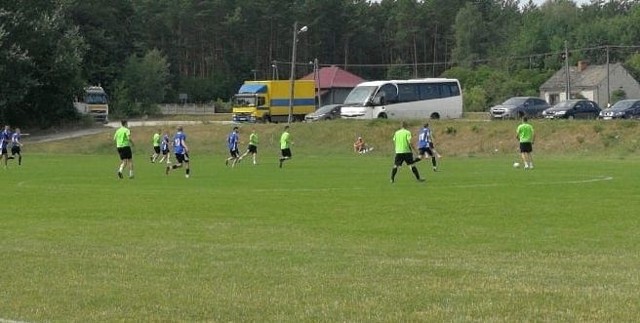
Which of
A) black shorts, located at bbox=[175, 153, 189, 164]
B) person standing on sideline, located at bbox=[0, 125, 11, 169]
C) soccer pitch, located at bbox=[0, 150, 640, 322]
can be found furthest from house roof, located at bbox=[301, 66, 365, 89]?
soccer pitch, located at bbox=[0, 150, 640, 322]

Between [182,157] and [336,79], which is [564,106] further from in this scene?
[336,79]

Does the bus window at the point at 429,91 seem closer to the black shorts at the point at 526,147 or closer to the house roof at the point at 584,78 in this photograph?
the black shorts at the point at 526,147

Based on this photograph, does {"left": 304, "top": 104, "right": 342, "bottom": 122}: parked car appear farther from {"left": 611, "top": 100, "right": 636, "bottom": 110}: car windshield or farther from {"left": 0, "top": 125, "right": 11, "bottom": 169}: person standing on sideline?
{"left": 0, "top": 125, "right": 11, "bottom": 169}: person standing on sideline

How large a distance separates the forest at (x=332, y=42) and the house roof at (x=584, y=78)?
2218mm

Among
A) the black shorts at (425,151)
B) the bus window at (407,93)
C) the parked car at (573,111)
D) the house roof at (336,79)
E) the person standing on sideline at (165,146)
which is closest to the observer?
the black shorts at (425,151)

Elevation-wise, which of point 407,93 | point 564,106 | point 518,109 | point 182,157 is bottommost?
point 182,157

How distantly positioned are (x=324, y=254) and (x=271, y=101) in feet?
215

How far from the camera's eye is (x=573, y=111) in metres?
63.5

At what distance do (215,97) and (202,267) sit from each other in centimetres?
11579

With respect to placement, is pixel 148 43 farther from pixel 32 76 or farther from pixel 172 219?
pixel 172 219

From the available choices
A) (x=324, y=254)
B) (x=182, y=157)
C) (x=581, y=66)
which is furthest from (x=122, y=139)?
(x=581, y=66)

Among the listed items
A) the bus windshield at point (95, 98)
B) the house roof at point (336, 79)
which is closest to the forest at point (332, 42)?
the house roof at point (336, 79)

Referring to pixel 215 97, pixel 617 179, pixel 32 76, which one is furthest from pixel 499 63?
pixel 617 179

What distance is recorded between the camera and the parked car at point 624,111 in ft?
200
